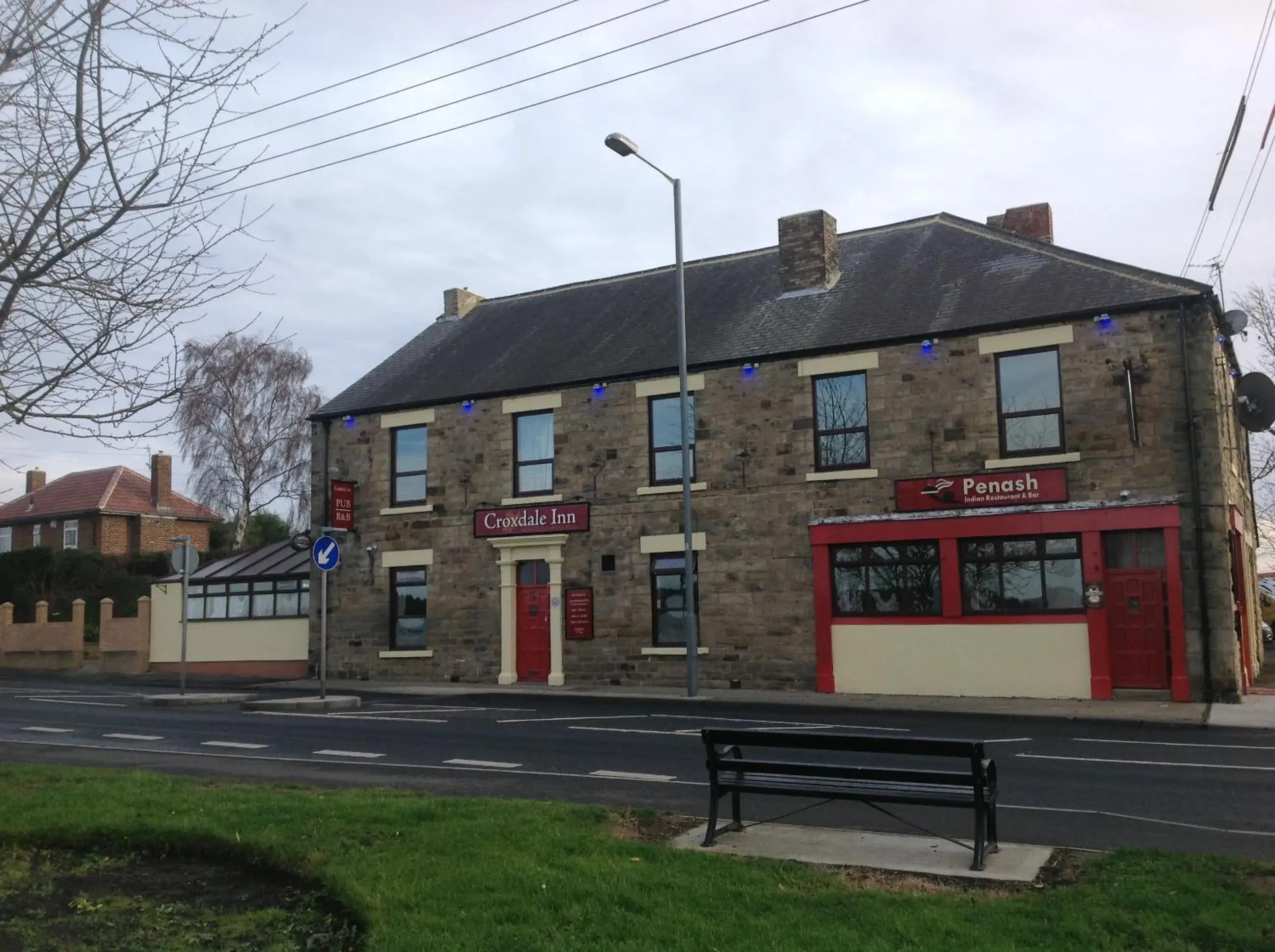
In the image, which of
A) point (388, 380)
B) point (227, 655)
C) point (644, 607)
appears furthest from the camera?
point (227, 655)

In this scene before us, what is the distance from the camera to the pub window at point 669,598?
21.9m

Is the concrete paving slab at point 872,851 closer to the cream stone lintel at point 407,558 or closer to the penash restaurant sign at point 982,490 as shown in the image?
the penash restaurant sign at point 982,490

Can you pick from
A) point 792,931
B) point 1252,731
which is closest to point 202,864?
point 792,931

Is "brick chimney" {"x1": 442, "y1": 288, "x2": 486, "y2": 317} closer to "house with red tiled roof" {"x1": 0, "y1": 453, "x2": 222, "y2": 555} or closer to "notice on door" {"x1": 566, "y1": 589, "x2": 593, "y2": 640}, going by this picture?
"notice on door" {"x1": 566, "y1": 589, "x2": 593, "y2": 640}

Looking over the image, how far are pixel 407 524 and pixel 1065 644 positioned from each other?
14.0 m

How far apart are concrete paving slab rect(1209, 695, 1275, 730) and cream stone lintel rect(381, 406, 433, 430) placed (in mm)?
16527

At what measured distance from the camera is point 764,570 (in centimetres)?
2100

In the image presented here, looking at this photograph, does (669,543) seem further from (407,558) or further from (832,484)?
(407,558)

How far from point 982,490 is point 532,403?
960 cm

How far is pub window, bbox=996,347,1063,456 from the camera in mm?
18953

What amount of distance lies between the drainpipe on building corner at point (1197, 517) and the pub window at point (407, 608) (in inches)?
603

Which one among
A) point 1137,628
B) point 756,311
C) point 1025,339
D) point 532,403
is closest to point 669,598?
point 532,403

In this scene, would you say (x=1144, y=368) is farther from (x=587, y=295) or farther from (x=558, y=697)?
(x=587, y=295)

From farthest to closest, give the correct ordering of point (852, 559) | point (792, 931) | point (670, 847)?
point (852, 559) < point (670, 847) < point (792, 931)
